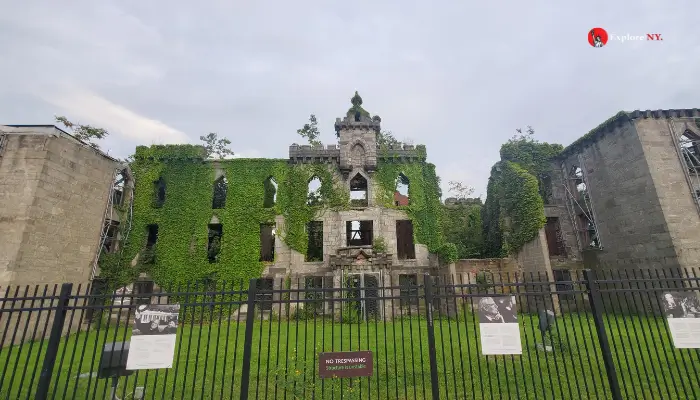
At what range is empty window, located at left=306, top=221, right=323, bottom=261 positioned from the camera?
21.9 m

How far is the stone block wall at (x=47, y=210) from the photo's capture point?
14.6 m

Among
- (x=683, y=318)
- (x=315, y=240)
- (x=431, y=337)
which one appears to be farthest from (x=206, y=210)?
(x=683, y=318)

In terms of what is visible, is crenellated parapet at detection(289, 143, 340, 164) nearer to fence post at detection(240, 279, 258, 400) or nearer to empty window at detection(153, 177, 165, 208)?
empty window at detection(153, 177, 165, 208)

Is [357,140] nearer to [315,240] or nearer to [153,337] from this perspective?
[315,240]

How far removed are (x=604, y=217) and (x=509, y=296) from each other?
61.0 ft

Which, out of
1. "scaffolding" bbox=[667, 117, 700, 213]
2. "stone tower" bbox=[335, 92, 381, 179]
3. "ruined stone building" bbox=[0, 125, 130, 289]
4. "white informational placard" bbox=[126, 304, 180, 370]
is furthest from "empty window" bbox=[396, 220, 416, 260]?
"ruined stone building" bbox=[0, 125, 130, 289]

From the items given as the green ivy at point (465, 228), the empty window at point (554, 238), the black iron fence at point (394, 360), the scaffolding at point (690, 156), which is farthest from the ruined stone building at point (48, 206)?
the scaffolding at point (690, 156)

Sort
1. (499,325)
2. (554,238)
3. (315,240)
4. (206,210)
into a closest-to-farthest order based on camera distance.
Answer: (499,325) → (206,210) → (315,240) → (554,238)

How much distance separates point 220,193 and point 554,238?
2337 centimetres

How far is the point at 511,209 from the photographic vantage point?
22.0 meters

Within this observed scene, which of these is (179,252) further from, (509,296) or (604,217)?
(604,217)

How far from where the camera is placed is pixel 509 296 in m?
5.98

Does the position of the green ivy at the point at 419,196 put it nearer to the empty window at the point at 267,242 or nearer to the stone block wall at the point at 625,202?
the empty window at the point at 267,242

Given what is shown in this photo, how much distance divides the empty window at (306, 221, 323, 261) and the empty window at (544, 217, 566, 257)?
51.1 ft
